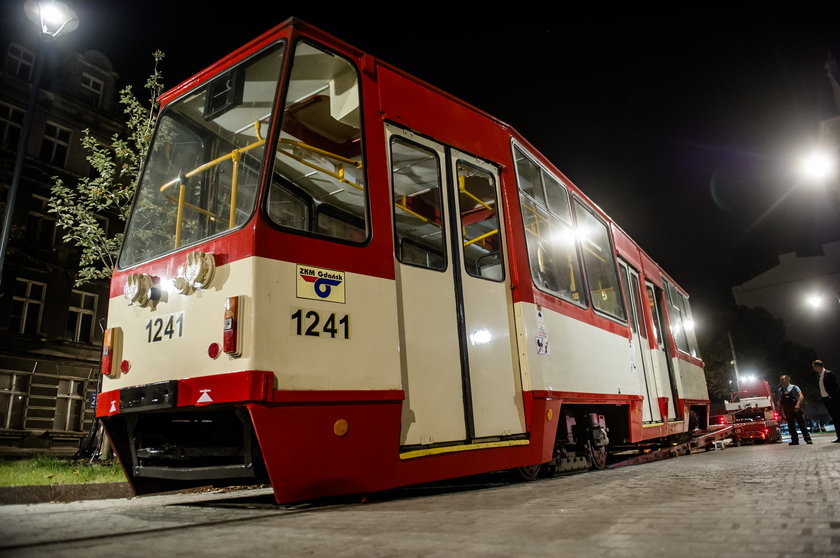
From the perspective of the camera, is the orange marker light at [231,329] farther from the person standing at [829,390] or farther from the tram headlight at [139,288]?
the person standing at [829,390]

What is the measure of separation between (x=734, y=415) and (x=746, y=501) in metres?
13.2

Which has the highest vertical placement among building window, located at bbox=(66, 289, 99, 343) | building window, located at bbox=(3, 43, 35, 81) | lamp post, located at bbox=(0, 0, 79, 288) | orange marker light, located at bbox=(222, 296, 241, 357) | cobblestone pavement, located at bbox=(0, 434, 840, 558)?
building window, located at bbox=(3, 43, 35, 81)

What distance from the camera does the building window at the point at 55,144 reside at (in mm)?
19125

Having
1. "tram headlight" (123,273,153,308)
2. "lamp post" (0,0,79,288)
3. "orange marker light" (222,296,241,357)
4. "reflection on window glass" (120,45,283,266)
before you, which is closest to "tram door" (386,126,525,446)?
"reflection on window glass" (120,45,283,266)

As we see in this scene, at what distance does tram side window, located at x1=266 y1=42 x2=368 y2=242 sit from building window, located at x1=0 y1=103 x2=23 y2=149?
18.8 m

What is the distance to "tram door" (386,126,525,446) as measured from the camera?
406cm

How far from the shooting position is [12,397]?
16438 millimetres

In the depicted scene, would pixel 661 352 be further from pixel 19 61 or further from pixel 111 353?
pixel 19 61

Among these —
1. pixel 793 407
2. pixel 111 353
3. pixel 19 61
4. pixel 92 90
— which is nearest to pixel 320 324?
pixel 111 353

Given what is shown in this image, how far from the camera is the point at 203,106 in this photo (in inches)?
181

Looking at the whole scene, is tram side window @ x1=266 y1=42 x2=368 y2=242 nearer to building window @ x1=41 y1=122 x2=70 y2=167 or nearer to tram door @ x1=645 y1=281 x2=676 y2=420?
tram door @ x1=645 y1=281 x2=676 y2=420

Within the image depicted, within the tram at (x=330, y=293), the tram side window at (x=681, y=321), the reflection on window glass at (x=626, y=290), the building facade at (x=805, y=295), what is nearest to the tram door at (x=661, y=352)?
the tram side window at (x=681, y=321)

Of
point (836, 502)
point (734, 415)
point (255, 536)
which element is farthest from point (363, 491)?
point (734, 415)

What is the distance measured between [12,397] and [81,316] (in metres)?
3.38
